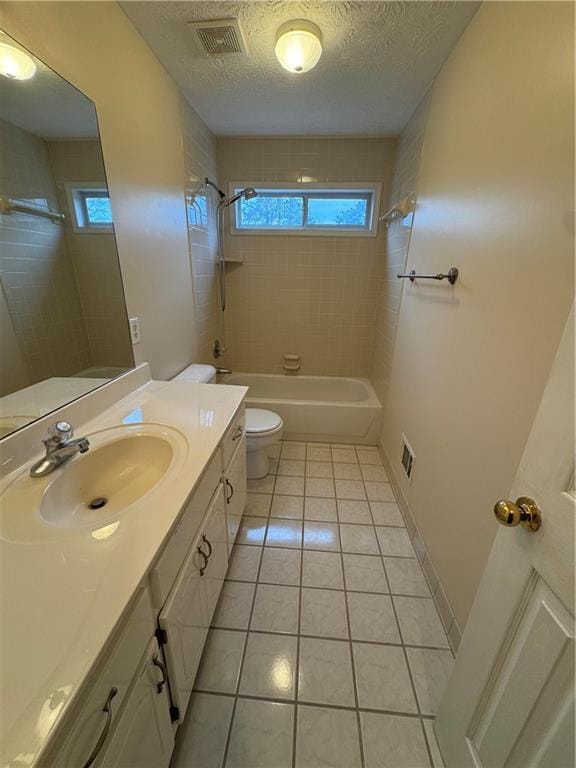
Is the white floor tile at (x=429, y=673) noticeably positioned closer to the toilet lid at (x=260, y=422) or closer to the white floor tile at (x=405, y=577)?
the white floor tile at (x=405, y=577)

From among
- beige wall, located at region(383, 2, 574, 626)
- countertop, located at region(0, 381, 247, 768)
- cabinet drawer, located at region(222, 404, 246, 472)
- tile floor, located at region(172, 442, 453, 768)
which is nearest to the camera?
countertop, located at region(0, 381, 247, 768)

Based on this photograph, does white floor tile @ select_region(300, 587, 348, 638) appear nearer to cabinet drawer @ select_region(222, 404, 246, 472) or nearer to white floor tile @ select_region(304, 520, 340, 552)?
white floor tile @ select_region(304, 520, 340, 552)

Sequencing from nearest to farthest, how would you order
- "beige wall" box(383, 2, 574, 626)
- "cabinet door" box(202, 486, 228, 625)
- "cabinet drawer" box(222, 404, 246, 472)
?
Result: "beige wall" box(383, 2, 574, 626)
"cabinet door" box(202, 486, 228, 625)
"cabinet drawer" box(222, 404, 246, 472)

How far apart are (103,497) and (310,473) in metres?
1.46

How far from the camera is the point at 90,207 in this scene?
113 cm

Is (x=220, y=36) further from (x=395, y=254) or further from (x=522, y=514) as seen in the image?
(x=522, y=514)

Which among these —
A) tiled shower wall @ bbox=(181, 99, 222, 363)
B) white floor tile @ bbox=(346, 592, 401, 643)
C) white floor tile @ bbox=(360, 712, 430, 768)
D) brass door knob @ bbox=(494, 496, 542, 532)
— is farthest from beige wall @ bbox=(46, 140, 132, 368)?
white floor tile @ bbox=(360, 712, 430, 768)

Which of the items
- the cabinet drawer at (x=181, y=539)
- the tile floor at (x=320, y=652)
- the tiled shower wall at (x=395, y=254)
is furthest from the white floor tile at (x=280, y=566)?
the tiled shower wall at (x=395, y=254)

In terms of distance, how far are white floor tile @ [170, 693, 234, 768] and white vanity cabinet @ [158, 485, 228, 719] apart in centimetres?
12

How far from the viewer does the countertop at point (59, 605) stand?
39 cm

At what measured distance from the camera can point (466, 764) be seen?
787 millimetres

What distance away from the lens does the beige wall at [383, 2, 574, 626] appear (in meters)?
0.81

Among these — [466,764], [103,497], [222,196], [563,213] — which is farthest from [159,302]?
[466,764]

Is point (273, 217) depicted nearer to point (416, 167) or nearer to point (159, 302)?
point (416, 167)
